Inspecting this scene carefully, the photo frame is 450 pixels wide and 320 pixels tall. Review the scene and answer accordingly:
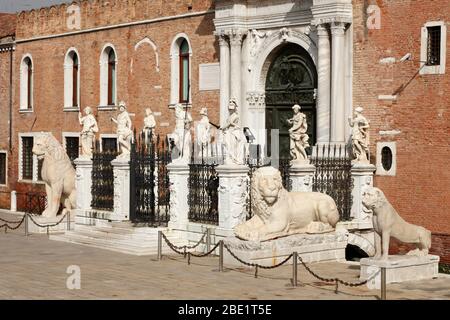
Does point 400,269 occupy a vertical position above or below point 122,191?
below

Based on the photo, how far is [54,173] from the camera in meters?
24.1

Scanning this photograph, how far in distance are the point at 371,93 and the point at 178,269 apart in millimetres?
7090

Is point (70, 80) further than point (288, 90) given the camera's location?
Yes

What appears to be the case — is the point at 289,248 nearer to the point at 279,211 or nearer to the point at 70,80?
the point at 279,211

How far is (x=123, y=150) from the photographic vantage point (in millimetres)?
21875

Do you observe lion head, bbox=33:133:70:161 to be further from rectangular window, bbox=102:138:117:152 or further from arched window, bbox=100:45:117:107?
arched window, bbox=100:45:117:107

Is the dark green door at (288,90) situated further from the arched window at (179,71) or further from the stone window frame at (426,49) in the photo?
the arched window at (179,71)

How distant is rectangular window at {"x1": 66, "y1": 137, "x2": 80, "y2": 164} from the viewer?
32.3m

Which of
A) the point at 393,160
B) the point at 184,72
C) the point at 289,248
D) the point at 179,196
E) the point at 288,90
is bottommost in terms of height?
the point at 289,248

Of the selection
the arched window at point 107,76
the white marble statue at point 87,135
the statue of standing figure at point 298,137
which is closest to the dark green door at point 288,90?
the statue of standing figure at point 298,137

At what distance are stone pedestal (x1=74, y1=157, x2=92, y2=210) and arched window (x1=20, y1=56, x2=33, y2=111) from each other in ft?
41.7

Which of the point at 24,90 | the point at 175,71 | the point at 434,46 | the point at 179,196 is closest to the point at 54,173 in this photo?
the point at 179,196

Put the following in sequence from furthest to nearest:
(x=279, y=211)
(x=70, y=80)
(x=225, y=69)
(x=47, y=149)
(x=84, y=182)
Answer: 1. (x=70, y=80)
2. (x=225, y=69)
3. (x=47, y=149)
4. (x=84, y=182)
5. (x=279, y=211)

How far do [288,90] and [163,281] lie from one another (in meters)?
10.1
